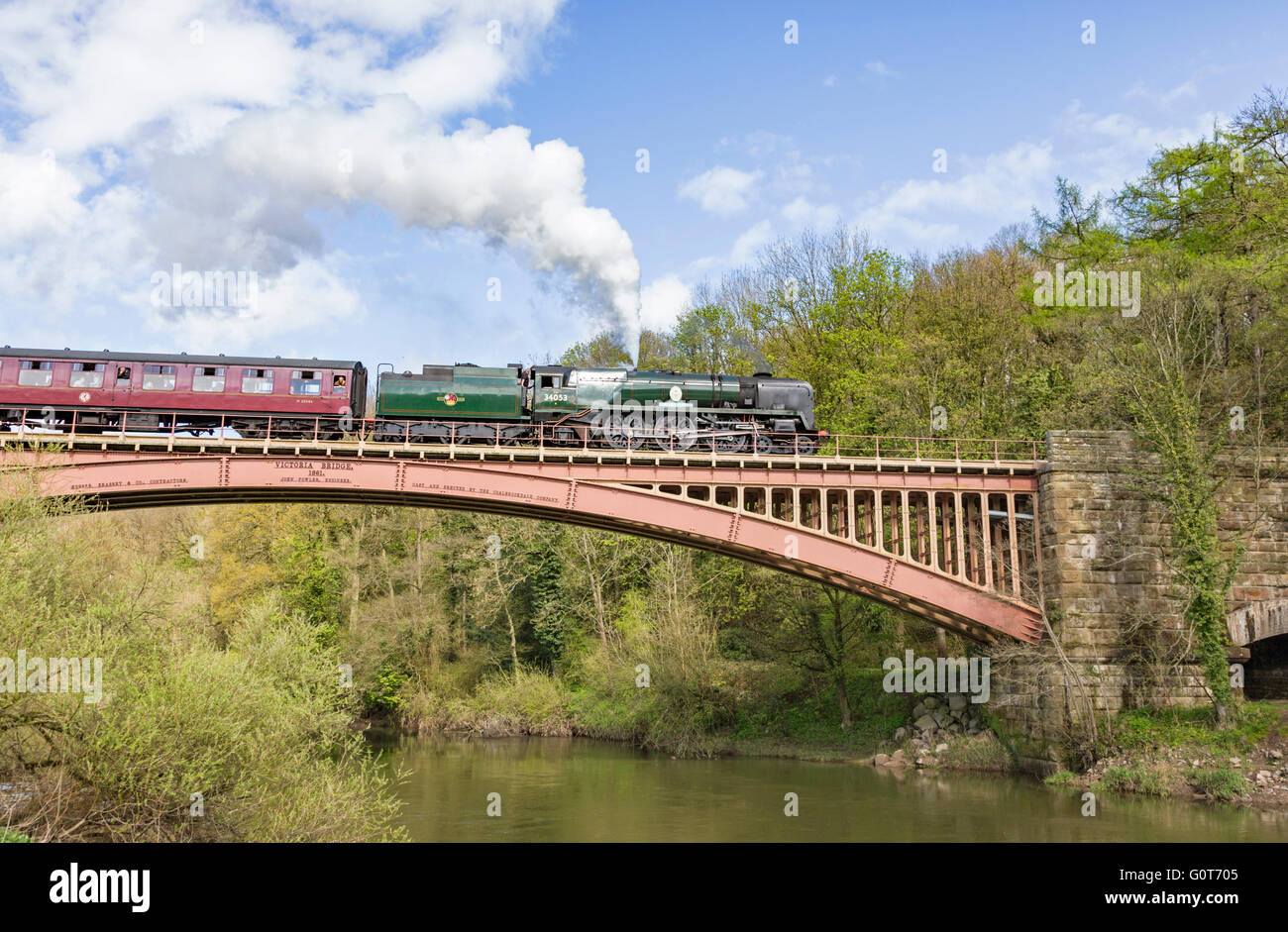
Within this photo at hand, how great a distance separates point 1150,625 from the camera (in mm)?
23844

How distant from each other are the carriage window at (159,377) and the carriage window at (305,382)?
3333 millimetres

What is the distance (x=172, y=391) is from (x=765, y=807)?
65.6 feet

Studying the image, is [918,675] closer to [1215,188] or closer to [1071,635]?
[1071,635]

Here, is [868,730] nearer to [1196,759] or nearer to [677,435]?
[1196,759]

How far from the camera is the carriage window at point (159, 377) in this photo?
85.6 feet

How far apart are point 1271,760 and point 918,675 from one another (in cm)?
1061

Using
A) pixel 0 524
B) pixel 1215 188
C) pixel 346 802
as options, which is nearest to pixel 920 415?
pixel 1215 188

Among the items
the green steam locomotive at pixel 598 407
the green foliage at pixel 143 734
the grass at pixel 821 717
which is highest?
the green steam locomotive at pixel 598 407

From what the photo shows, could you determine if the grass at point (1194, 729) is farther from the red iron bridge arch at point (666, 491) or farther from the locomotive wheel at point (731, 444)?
the locomotive wheel at point (731, 444)

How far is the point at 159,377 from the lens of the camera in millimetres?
26156

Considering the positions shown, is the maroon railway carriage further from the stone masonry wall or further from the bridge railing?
the stone masonry wall

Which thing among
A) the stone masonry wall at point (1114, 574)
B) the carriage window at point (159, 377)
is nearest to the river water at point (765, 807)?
the stone masonry wall at point (1114, 574)

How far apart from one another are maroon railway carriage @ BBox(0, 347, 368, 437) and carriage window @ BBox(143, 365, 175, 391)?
0.08ft

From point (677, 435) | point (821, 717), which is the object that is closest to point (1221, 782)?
point (821, 717)
